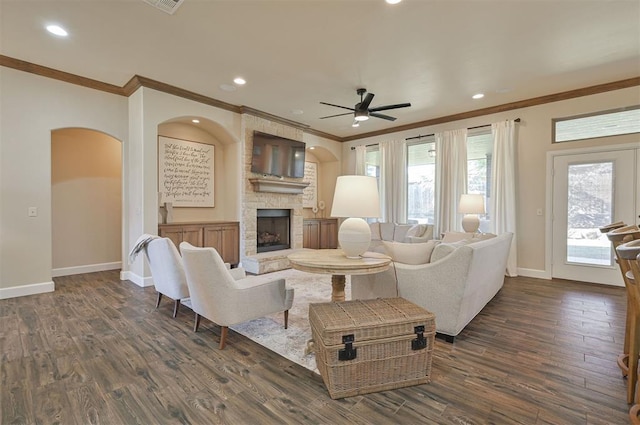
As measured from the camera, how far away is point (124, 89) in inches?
183

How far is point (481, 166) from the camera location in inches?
226

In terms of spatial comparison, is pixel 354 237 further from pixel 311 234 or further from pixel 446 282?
pixel 311 234

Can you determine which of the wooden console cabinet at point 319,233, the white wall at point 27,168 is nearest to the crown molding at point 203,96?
the white wall at point 27,168

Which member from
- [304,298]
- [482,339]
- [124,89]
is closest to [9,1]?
[124,89]

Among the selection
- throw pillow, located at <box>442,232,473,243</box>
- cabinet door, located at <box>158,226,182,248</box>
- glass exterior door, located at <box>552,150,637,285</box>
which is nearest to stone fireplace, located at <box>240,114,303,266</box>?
cabinet door, located at <box>158,226,182,248</box>

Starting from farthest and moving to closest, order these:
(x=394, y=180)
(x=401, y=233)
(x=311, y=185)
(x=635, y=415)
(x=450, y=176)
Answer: (x=311, y=185)
(x=394, y=180)
(x=401, y=233)
(x=450, y=176)
(x=635, y=415)

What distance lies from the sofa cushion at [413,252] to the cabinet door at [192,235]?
357 cm

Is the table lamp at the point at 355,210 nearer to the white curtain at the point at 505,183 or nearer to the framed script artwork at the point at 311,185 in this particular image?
the white curtain at the point at 505,183

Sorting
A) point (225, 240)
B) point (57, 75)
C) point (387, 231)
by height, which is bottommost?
point (225, 240)

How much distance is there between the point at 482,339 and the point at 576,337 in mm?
A: 890

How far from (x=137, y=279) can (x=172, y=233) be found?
2.77 ft

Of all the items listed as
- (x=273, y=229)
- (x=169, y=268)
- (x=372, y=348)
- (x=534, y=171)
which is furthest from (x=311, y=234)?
(x=372, y=348)

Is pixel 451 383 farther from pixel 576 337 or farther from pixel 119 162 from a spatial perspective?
pixel 119 162

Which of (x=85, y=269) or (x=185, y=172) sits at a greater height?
(x=185, y=172)
